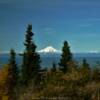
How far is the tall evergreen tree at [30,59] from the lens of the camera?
42469 mm

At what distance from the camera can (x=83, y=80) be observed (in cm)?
2431

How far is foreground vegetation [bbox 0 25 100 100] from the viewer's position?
59.4 feet

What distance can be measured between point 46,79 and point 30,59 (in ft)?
53.1

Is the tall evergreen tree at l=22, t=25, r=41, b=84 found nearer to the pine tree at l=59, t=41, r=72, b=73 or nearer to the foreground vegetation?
the foreground vegetation

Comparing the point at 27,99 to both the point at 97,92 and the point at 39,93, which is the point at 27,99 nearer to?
the point at 39,93

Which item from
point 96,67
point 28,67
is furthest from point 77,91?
point 28,67

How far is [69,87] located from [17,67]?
2868 cm

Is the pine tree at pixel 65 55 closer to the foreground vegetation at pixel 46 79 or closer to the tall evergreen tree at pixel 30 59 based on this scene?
the foreground vegetation at pixel 46 79

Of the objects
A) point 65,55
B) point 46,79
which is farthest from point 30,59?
point 46,79

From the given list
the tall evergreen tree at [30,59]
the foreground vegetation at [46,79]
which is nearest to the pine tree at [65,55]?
the foreground vegetation at [46,79]

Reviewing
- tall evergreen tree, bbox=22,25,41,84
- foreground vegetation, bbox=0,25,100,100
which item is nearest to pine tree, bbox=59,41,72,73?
foreground vegetation, bbox=0,25,100,100

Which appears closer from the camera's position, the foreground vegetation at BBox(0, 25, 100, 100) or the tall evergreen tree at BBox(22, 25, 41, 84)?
the foreground vegetation at BBox(0, 25, 100, 100)

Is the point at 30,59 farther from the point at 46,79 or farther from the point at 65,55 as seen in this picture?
the point at 46,79

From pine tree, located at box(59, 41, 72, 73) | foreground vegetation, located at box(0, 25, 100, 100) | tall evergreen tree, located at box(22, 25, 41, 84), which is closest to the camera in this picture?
foreground vegetation, located at box(0, 25, 100, 100)
